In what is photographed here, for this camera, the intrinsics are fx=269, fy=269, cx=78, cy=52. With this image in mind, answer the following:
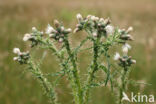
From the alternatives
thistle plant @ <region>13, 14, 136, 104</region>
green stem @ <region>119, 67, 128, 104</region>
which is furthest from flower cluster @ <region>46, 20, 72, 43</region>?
green stem @ <region>119, 67, 128, 104</region>

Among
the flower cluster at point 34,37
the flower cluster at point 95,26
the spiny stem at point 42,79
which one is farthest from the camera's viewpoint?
the spiny stem at point 42,79

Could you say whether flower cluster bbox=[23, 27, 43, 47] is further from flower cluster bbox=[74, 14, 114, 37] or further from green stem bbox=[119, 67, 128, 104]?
green stem bbox=[119, 67, 128, 104]

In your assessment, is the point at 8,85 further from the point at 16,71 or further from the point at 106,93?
the point at 106,93

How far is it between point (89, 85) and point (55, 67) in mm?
3180

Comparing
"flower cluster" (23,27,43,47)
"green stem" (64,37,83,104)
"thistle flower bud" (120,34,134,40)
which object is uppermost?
"flower cluster" (23,27,43,47)

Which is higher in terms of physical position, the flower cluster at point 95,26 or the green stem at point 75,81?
the flower cluster at point 95,26

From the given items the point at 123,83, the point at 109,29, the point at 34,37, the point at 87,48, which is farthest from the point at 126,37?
the point at 34,37

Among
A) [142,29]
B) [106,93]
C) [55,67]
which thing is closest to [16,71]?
[55,67]

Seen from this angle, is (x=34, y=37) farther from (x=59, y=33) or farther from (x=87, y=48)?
(x=87, y=48)

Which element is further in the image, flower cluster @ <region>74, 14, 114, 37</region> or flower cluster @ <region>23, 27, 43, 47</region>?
flower cluster @ <region>23, 27, 43, 47</region>

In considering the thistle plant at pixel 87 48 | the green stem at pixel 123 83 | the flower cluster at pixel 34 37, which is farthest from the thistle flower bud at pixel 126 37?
the flower cluster at pixel 34 37

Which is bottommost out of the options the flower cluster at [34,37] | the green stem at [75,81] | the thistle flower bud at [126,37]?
the green stem at [75,81]

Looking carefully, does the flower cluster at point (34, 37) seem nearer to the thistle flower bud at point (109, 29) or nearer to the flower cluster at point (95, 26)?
the flower cluster at point (95, 26)

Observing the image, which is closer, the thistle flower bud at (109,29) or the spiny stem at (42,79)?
the thistle flower bud at (109,29)
